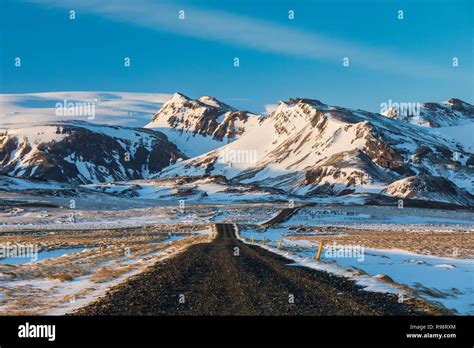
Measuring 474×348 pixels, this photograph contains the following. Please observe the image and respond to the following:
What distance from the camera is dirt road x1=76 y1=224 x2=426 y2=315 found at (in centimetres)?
1477

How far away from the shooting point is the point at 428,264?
1064 inches

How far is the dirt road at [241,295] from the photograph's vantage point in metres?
14.8

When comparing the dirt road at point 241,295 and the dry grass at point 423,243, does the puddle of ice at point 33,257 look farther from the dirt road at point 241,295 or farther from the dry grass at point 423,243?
the dry grass at point 423,243

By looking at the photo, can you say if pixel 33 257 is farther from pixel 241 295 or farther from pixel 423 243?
pixel 423 243

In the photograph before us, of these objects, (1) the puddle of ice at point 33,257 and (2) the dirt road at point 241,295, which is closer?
(2) the dirt road at point 241,295

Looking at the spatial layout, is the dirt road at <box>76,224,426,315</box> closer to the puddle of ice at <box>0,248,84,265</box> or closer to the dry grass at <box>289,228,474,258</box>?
the puddle of ice at <box>0,248,84,265</box>

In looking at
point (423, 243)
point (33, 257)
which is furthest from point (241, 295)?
point (423, 243)

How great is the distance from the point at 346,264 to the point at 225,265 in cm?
676

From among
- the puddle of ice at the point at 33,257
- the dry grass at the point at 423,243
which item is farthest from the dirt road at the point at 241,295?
the dry grass at the point at 423,243

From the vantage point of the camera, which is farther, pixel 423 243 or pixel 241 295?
pixel 423 243

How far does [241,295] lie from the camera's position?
17094mm

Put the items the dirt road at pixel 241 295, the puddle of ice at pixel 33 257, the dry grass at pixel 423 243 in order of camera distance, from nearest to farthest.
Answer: the dirt road at pixel 241 295 → the puddle of ice at pixel 33 257 → the dry grass at pixel 423 243

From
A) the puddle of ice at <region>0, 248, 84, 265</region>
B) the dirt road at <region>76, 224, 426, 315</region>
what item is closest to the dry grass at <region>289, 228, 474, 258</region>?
the dirt road at <region>76, 224, 426, 315</region>
